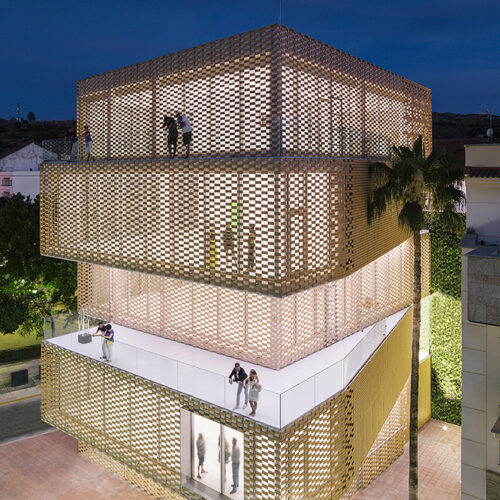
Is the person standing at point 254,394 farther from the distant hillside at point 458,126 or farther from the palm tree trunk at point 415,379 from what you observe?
the distant hillside at point 458,126

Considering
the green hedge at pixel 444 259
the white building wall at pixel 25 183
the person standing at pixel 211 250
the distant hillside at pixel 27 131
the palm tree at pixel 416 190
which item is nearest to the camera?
the person standing at pixel 211 250

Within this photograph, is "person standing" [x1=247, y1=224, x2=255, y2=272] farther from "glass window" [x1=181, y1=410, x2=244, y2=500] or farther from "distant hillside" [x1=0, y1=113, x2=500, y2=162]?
"distant hillside" [x1=0, y1=113, x2=500, y2=162]

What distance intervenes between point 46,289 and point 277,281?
62.4ft

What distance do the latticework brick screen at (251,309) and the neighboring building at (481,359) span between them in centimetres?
416

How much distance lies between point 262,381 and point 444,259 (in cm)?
1202

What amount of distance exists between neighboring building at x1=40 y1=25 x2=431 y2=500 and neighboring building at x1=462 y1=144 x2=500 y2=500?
101 inches

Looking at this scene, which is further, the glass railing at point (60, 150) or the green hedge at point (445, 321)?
the green hedge at point (445, 321)

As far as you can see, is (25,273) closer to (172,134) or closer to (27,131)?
(172,134)

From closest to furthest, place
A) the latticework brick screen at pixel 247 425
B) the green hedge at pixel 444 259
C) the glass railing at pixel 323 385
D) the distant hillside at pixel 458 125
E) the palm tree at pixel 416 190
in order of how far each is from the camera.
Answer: the glass railing at pixel 323 385 < the latticework brick screen at pixel 247 425 < the palm tree at pixel 416 190 < the green hedge at pixel 444 259 < the distant hillside at pixel 458 125

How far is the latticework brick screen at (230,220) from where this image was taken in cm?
1180

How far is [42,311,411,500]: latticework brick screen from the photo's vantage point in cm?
1103

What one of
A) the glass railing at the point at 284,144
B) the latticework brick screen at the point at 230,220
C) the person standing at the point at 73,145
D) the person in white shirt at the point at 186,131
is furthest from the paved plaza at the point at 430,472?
the person standing at the point at 73,145

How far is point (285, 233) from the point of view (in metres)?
11.7

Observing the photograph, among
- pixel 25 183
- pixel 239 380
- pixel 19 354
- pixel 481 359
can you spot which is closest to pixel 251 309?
pixel 239 380
